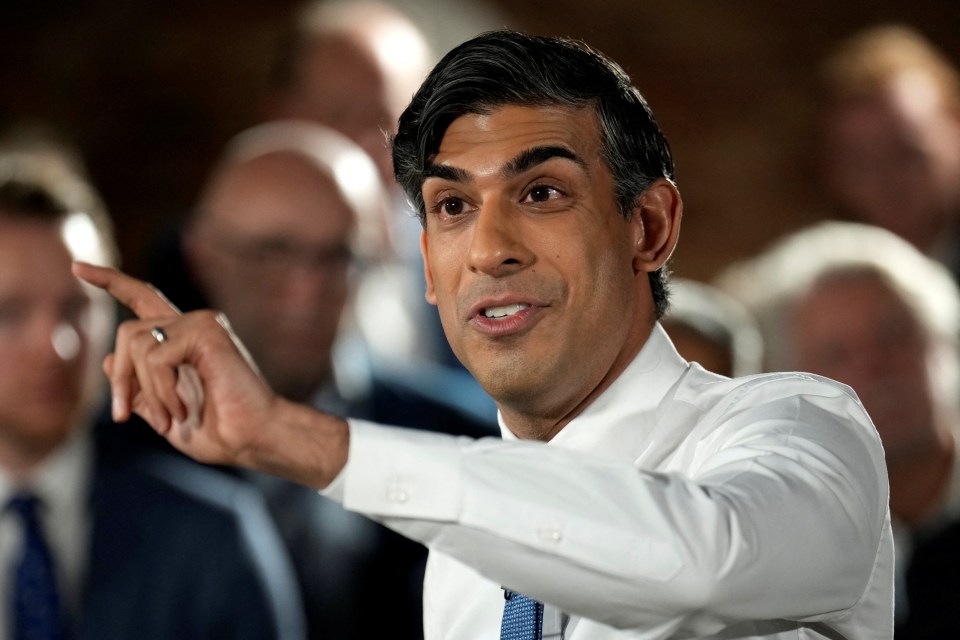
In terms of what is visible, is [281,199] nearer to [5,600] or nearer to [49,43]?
[5,600]

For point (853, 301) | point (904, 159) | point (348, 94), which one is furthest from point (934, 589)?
point (348, 94)

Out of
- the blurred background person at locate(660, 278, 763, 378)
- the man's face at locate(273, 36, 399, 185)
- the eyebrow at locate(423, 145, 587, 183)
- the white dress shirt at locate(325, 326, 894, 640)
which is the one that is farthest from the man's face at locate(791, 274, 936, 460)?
the white dress shirt at locate(325, 326, 894, 640)

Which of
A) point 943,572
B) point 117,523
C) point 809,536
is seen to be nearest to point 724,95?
point 943,572

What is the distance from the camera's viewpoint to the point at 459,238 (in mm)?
1804

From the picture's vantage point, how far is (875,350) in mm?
3221

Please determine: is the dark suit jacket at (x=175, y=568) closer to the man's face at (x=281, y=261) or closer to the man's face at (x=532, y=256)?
the man's face at (x=281, y=261)

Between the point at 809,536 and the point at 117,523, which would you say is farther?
the point at 117,523

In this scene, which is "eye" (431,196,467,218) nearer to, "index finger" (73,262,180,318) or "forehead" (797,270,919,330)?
"index finger" (73,262,180,318)

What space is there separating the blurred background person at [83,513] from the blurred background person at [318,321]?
0.12 metres

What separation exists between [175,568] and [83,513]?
0.23 m

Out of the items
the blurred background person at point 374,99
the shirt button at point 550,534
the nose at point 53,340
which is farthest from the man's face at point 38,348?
the shirt button at point 550,534

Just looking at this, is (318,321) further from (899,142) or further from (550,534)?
(550,534)

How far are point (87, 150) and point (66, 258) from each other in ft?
7.02

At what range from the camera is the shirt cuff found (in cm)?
Answer: 129
